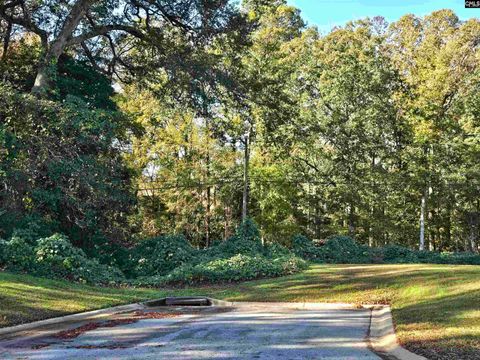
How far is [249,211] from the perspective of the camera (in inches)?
1628

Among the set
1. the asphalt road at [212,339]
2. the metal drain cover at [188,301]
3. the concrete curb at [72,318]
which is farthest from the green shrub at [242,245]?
the asphalt road at [212,339]

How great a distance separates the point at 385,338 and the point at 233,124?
1920 cm

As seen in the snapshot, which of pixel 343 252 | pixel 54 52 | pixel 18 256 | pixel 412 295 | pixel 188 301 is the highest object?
pixel 54 52

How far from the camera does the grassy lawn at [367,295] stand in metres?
7.46

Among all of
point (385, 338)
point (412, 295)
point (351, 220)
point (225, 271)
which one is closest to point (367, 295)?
point (412, 295)

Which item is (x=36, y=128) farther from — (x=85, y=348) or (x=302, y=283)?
(x=85, y=348)

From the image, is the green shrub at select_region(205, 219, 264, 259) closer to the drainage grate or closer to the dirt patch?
the drainage grate

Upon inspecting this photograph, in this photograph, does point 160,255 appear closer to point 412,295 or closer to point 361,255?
point 361,255

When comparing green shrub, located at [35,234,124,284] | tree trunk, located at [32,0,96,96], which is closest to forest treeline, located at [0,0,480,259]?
tree trunk, located at [32,0,96,96]

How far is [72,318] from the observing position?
34.9ft

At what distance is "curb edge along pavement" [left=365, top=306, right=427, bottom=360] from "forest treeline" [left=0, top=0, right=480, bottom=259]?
1024 centimetres

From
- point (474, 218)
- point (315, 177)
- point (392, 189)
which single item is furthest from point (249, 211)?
point (474, 218)

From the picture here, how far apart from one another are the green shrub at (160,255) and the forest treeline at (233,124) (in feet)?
3.27

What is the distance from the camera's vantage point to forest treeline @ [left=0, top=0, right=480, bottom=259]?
733 inches
